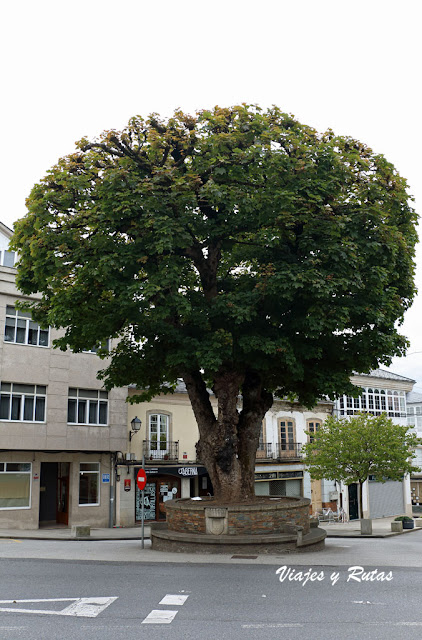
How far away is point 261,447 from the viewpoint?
34.6 metres

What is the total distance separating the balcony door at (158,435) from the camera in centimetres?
2955

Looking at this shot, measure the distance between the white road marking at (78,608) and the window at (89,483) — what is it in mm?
18786

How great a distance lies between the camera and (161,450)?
97.6 feet

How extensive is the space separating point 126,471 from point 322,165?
18820 millimetres

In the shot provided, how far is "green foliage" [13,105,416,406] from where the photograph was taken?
13.9 meters

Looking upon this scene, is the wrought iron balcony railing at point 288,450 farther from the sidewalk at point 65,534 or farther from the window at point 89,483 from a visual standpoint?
the window at point 89,483

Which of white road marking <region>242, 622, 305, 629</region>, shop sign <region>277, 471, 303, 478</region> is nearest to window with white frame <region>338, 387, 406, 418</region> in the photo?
shop sign <region>277, 471, 303, 478</region>

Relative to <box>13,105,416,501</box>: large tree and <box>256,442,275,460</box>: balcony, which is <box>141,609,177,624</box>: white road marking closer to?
<box>13,105,416,501</box>: large tree

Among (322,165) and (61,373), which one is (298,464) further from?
(322,165)

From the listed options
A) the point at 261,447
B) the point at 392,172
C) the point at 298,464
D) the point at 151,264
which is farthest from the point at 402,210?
the point at 298,464

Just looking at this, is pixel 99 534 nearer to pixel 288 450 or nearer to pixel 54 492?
pixel 54 492

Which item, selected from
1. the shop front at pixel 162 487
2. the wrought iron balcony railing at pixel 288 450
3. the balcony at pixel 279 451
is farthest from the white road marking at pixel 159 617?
the wrought iron balcony railing at pixel 288 450

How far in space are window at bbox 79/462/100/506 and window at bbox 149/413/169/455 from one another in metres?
3.03

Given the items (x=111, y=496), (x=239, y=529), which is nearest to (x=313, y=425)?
(x=111, y=496)
